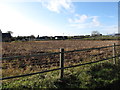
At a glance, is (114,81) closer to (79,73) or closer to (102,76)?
(102,76)

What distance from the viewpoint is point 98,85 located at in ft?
12.9

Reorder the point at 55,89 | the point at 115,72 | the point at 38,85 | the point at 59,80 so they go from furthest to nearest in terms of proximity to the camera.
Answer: the point at 115,72, the point at 59,80, the point at 38,85, the point at 55,89

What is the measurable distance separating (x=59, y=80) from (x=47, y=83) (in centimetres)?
50

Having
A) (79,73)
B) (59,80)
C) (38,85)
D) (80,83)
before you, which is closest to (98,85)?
(80,83)

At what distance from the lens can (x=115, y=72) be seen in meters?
5.09

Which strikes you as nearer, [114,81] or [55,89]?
[55,89]

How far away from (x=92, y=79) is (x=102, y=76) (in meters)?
0.63

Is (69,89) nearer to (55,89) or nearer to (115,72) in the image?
(55,89)

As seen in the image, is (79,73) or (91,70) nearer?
(79,73)

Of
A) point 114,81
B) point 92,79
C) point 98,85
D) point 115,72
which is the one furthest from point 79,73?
point 115,72

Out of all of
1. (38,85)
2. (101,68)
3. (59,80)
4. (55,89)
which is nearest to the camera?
(55,89)

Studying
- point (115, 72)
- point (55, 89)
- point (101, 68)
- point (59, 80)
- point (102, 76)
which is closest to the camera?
point (55, 89)

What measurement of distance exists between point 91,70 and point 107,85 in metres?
1.34

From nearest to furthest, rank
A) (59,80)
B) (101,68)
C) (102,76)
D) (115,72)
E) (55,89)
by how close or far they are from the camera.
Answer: (55,89) → (59,80) → (102,76) → (115,72) → (101,68)
